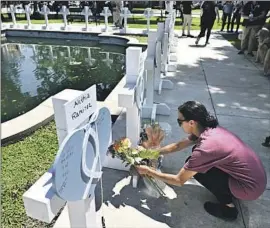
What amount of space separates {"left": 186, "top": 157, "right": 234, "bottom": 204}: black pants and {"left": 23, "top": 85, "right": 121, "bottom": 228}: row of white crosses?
100 centimetres

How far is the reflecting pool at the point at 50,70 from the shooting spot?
5285mm

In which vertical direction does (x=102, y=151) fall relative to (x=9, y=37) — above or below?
above

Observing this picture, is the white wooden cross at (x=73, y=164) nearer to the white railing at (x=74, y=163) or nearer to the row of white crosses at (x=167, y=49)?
the white railing at (x=74, y=163)

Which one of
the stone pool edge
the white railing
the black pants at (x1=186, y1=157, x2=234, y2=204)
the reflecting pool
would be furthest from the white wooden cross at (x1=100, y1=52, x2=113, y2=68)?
the white railing

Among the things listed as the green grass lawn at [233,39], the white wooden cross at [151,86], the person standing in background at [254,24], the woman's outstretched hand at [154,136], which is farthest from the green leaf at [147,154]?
the green grass lawn at [233,39]

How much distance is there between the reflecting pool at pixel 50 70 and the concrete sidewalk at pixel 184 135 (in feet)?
5.59

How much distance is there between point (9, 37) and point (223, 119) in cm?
1047

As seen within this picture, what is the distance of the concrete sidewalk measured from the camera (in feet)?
7.23

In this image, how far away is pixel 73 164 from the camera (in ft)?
4.09

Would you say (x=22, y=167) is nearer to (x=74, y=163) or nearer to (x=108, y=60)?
(x=74, y=163)

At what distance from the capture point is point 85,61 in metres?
7.89

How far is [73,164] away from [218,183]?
134cm

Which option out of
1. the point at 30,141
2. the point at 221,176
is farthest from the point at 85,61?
the point at 221,176

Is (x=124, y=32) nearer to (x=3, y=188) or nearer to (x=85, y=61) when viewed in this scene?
(x=85, y=61)
